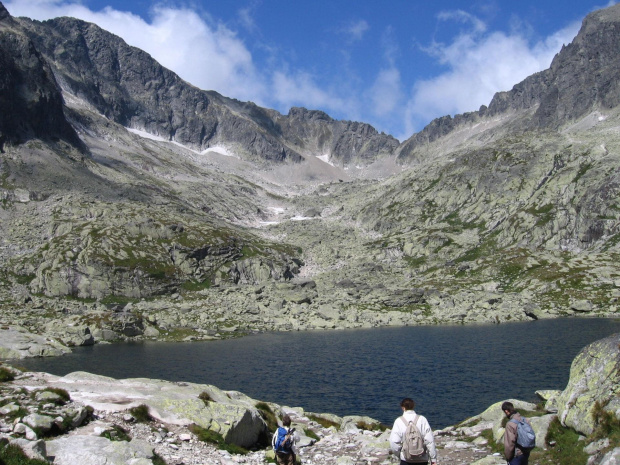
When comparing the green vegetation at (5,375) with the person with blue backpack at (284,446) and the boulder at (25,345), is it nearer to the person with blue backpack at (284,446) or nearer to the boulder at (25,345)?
the person with blue backpack at (284,446)

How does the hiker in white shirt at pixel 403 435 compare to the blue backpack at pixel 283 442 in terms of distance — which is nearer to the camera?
the hiker in white shirt at pixel 403 435

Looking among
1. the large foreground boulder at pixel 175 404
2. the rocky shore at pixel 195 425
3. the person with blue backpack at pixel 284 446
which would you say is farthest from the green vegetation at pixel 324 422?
the person with blue backpack at pixel 284 446

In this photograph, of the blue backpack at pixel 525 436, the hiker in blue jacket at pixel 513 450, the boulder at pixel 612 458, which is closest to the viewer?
the boulder at pixel 612 458

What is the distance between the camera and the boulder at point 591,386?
18906 mm

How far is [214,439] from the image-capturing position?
2312 centimetres

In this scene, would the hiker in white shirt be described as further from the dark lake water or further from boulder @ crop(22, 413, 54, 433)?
the dark lake water

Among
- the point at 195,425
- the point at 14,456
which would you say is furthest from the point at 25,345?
the point at 14,456

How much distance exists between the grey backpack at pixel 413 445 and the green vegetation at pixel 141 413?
15.1 meters

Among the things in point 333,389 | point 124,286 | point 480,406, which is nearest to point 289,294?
point 124,286

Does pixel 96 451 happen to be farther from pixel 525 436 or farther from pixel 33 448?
pixel 525 436

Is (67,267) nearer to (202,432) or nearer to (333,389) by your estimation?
(333,389)

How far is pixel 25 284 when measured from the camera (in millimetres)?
141875

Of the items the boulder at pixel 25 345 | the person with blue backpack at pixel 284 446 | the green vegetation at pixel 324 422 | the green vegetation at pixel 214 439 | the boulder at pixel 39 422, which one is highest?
the person with blue backpack at pixel 284 446

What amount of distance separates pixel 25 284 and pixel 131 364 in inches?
3662
